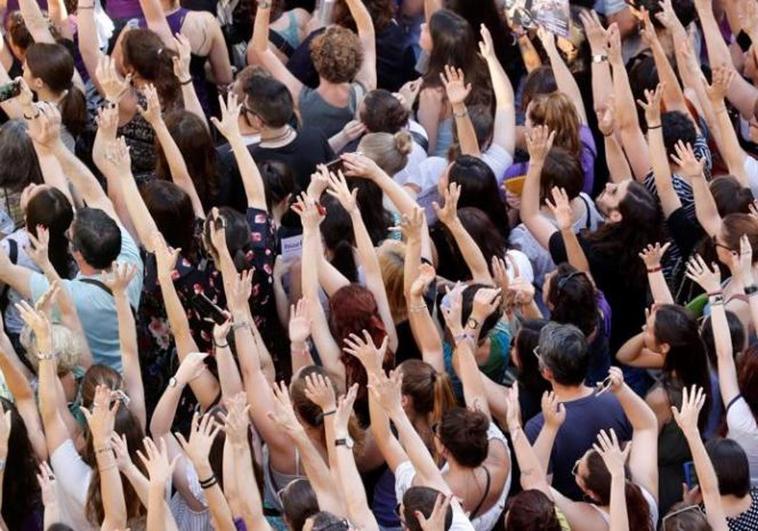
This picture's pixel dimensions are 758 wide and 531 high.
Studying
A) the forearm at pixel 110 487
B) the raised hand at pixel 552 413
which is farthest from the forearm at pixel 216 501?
the raised hand at pixel 552 413

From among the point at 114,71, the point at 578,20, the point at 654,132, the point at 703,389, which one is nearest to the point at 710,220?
the point at 654,132

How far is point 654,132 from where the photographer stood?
28.2 ft

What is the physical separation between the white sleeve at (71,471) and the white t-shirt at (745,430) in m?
2.58

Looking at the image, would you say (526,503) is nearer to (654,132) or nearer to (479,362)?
(479,362)

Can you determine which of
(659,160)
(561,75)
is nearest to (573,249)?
(659,160)

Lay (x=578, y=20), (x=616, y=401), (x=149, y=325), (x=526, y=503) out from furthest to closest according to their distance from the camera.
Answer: (x=578, y=20) → (x=149, y=325) → (x=616, y=401) → (x=526, y=503)

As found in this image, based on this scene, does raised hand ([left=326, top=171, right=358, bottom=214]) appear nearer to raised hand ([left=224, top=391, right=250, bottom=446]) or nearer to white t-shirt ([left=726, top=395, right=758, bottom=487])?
raised hand ([left=224, top=391, right=250, bottom=446])

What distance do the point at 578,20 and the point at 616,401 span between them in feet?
11.1

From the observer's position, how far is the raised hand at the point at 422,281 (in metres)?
7.32

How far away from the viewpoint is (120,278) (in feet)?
23.1

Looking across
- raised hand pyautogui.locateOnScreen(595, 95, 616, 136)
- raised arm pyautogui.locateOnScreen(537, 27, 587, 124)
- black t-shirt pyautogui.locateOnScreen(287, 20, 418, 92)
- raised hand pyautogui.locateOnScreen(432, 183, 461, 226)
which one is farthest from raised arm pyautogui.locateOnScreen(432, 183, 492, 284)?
black t-shirt pyautogui.locateOnScreen(287, 20, 418, 92)

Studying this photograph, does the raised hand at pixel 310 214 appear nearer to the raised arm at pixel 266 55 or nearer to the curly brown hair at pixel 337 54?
the curly brown hair at pixel 337 54

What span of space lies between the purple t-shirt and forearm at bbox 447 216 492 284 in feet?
3.45

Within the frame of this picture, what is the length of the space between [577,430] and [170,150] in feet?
7.91
